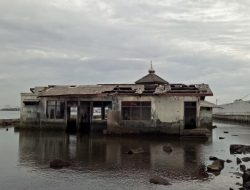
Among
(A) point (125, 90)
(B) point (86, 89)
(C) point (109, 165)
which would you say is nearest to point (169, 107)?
(A) point (125, 90)

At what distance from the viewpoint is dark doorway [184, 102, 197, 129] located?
39.3m

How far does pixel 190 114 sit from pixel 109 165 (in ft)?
63.8

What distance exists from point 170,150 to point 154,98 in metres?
11.3

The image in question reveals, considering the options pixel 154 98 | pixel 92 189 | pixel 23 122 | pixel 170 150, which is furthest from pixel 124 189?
pixel 23 122

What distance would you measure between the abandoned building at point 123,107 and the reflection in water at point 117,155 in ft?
7.88

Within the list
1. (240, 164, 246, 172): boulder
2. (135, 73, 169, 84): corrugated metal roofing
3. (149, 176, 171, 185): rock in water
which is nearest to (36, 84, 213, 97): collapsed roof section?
(135, 73, 169, 84): corrugated metal roofing

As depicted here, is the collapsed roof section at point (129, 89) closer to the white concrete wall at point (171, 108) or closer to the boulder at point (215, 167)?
the white concrete wall at point (171, 108)

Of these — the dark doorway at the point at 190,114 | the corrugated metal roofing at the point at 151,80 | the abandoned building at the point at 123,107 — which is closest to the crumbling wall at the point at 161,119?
the abandoned building at the point at 123,107

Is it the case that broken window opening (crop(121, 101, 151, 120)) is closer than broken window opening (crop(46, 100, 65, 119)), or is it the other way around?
broken window opening (crop(121, 101, 151, 120))

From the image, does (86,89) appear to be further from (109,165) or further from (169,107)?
(109,165)

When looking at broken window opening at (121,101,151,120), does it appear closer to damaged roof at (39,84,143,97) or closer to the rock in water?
damaged roof at (39,84,143,97)

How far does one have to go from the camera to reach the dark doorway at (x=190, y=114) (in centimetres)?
3930

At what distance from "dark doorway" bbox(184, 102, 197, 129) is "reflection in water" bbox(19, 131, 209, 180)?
463 cm

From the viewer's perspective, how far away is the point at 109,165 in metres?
22.4
